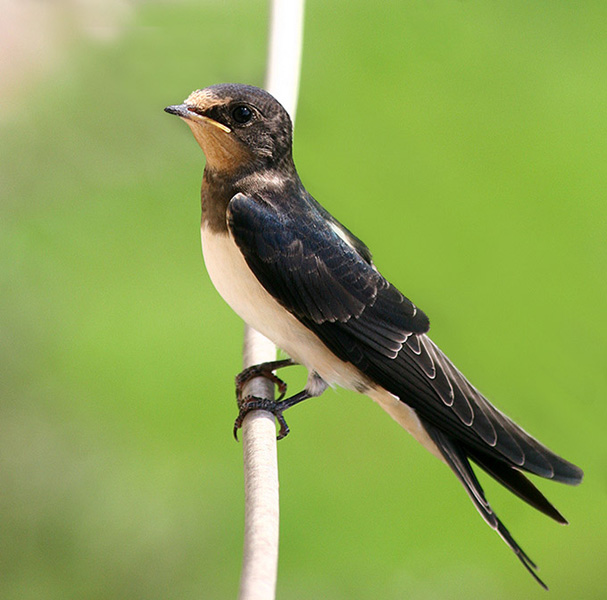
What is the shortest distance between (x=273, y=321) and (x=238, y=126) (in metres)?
0.36

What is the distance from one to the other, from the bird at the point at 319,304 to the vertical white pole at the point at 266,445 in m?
0.09

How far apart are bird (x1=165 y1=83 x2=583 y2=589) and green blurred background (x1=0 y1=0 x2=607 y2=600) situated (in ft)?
3.16

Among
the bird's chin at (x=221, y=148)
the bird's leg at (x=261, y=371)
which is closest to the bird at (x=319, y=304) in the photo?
the bird's chin at (x=221, y=148)

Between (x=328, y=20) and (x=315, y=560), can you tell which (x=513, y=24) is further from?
(x=315, y=560)

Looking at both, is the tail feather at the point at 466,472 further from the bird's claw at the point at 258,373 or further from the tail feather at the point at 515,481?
the bird's claw at the point at 258,373

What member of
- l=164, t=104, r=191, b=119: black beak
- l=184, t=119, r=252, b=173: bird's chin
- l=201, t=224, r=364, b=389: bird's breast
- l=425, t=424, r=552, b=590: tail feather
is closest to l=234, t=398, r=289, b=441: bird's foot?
l=201, t=224, r=364, b=389: bird's breast

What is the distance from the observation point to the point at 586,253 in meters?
3.40

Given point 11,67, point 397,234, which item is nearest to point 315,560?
point 397,234

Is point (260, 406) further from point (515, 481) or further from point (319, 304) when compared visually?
point (515, 481)

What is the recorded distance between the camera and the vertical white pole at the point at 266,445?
3.50 ft

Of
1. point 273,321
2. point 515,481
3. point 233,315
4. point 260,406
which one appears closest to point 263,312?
point 273,321

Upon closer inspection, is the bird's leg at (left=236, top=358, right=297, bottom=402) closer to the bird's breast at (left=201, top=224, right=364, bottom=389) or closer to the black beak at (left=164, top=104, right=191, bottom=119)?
the bird's breast at (left=201, top=224, right=364, bottom=389)

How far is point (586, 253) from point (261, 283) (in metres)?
1.96

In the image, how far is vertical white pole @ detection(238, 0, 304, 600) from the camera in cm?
107
